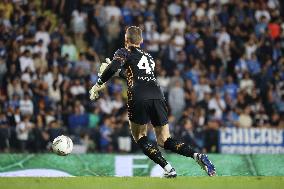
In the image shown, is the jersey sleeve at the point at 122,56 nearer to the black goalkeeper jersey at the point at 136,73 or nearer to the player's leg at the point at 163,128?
the black goalkeeper jersey at the point at 136,73

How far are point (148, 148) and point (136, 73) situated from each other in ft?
3.56

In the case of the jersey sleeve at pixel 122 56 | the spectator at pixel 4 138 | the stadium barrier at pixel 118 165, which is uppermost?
the jersey sleeve at pixel 122 56

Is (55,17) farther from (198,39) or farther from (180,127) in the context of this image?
(180,127)

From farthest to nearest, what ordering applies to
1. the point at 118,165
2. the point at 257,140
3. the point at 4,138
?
the point at 257,140 < the point at 4,138 < the point at 118,165

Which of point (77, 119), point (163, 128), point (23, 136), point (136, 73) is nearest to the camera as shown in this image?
point (136, 73)

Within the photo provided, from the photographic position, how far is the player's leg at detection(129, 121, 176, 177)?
1064cm

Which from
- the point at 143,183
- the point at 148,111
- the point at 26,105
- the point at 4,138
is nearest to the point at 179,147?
the point at 148,111

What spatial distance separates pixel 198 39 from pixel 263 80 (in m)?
2.19

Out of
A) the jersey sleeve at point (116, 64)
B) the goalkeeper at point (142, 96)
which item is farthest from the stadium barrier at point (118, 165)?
the jersey sleeve at point (116, 64)

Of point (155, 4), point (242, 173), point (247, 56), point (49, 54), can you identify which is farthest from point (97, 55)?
point (242, 173)

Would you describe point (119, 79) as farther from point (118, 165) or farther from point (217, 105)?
point (118, 165)

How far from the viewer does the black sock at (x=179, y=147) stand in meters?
10.8

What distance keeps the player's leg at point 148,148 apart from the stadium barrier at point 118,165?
434 centimetres

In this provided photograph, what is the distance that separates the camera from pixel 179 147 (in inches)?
427
